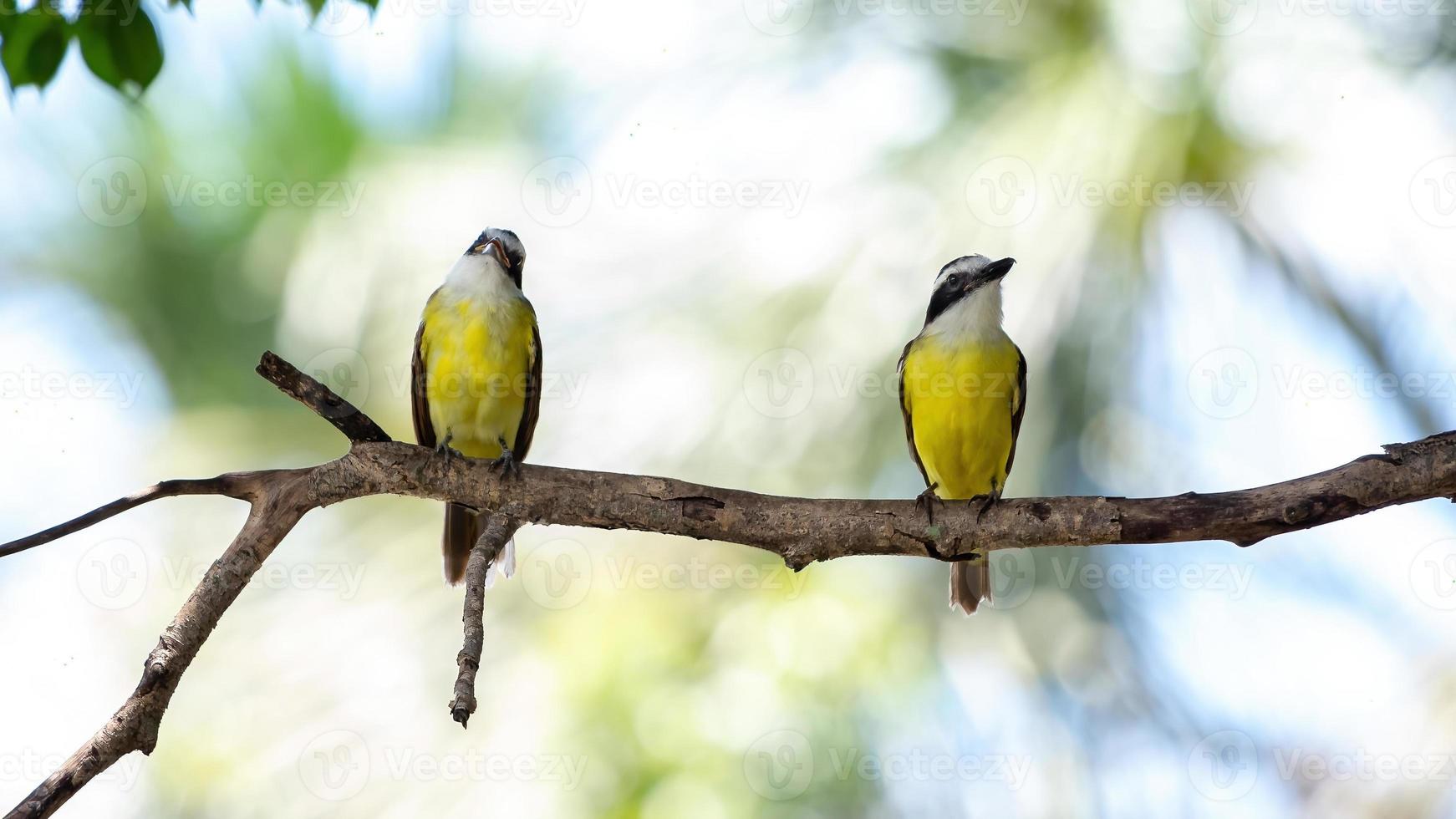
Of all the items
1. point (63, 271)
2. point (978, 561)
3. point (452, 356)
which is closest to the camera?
point (452, 356)

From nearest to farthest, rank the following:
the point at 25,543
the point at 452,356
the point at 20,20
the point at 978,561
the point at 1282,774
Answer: the point at 25,543, the point at 20,20, the point at 452,356, the point at 978,561, the point at 1282,774

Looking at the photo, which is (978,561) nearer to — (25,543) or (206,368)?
(25,543)

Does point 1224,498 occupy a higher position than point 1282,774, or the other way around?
point 1224,498

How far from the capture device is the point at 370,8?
2992mm

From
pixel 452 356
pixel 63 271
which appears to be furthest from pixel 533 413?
pixel 63 271

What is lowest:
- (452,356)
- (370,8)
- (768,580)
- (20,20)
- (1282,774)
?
(1282,774)

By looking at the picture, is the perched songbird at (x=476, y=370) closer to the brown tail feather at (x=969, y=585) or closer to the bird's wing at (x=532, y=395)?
the bird's wing at (x=532, y=395)

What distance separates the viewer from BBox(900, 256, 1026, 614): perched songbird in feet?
14.4

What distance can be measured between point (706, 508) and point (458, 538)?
1.84 meters

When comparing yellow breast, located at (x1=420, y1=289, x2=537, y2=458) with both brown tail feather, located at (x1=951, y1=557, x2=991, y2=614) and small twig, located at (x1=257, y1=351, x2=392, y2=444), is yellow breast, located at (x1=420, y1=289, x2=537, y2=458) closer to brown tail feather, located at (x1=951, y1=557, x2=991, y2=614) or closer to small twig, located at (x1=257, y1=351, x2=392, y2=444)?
small twig, located at (x1=257, y1=351, x2=392, y2=444)

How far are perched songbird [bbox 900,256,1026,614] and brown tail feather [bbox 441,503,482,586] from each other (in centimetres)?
181

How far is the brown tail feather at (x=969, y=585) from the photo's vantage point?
479 cm

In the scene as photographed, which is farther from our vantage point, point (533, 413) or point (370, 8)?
point (533, 413)

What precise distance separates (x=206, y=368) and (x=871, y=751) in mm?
5172
